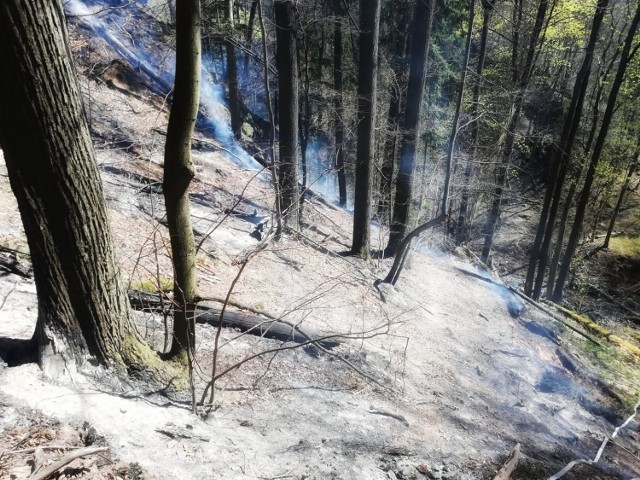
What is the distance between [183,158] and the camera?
329cm

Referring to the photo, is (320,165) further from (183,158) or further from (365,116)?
(183,158)

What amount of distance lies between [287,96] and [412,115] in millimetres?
3430

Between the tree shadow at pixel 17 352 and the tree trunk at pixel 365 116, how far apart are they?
28.3 feet

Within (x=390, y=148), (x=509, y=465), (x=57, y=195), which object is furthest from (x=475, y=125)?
(x=57, y=195)

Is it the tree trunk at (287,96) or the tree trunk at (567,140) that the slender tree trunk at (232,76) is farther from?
the tree trunk at (567,140)

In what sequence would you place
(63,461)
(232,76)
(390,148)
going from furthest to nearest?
(232,76) < (390,148) < (63,461)

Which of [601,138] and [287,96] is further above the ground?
[287,96]

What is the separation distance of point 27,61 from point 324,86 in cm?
1639

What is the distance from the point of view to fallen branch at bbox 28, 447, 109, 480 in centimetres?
250

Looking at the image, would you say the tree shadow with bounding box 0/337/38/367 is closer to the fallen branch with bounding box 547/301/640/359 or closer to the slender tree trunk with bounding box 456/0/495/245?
the slender tree trunk with bounding box 456/0/495/245

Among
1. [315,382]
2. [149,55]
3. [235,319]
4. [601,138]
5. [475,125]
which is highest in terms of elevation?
[149,55]

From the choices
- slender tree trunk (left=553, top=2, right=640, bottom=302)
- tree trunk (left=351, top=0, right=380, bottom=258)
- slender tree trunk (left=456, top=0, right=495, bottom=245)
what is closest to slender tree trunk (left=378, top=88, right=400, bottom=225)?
tree trunk (left=351, top=0, right=380, bottom=258)

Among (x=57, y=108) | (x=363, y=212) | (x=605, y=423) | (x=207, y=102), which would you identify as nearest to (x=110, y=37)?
(x=207, y=102)

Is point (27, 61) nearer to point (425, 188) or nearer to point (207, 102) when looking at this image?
point (425, 188)
